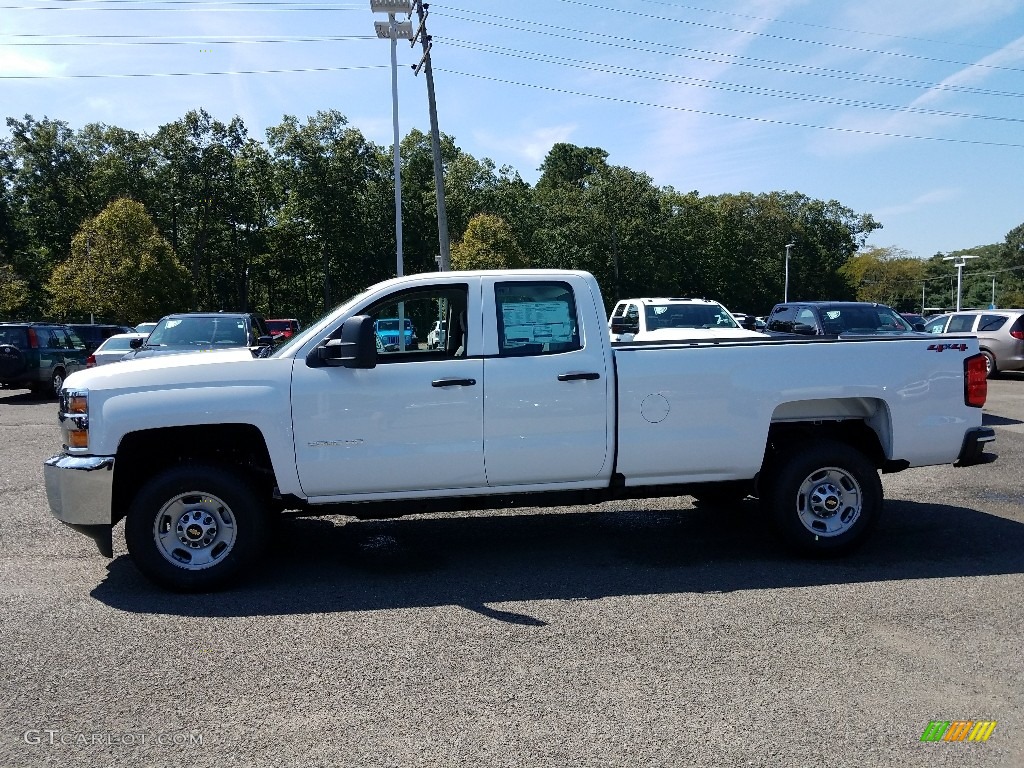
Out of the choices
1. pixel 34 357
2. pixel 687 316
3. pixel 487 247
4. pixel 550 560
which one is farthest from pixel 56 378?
pixel 487 247

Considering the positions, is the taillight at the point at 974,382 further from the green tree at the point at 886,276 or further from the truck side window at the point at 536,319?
the green tree at the point at 886,276

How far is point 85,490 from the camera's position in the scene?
516 cm

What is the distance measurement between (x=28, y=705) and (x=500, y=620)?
2445mm

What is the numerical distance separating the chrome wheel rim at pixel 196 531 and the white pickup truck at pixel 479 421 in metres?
0.01

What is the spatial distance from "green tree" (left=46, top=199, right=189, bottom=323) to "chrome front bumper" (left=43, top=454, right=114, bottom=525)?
35.0 metres

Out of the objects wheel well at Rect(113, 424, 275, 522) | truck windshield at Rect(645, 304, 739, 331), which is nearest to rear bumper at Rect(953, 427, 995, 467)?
wheel well at Rect(113, 424, 275, 522)

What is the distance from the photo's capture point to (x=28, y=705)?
148 inches

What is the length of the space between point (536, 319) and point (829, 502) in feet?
8.33

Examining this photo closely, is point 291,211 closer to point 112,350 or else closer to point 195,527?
point 112,350

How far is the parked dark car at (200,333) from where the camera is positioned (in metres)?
12.3
